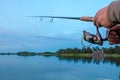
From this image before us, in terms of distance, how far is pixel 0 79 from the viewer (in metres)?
49.7

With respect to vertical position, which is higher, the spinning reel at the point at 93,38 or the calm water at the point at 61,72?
the spinning reel at the point at 93,38

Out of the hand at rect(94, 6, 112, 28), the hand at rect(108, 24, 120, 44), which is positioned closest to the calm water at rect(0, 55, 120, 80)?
the hand at rect(108, 24, 120, 44)

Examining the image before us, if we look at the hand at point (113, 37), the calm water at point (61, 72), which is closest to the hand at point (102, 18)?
the hand at point (113, 37)

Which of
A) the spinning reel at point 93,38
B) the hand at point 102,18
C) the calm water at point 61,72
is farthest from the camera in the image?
the calm water at point 61,72

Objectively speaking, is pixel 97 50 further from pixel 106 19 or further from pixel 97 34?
pixel 106 19

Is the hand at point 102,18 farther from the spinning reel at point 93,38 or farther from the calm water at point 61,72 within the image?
the calm water at point 61,72

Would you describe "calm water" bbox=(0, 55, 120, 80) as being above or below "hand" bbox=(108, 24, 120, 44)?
below

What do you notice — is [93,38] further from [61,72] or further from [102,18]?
[61,72]

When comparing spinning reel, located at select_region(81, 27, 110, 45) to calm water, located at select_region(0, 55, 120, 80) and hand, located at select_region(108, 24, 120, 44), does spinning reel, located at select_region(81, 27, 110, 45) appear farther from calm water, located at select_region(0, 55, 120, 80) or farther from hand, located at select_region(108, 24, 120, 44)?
calm water, located at select_region(0, 55, 120, 80)

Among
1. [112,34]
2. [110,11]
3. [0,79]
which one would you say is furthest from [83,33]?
[0,79]

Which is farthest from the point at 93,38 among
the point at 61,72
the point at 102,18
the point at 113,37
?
the point at 61,72

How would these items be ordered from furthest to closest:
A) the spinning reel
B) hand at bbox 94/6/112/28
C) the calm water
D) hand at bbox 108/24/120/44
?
the calm water
the spinning reel
hand at bbox 108/24/120/44
hand at bbox 94/6/112/28

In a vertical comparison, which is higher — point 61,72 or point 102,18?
point 102,18

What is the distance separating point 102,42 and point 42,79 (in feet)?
158
